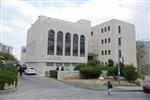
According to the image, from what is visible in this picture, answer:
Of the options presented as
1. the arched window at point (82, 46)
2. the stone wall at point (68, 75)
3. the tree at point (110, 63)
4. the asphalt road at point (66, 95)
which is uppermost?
the arched window at point (82, 46)

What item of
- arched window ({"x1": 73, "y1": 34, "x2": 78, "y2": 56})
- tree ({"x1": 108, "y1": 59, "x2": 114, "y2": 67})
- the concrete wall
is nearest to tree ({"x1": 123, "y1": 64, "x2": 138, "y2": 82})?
tree ({"x1": 108, "y1": 59, "x2": 114, "y2": 67})

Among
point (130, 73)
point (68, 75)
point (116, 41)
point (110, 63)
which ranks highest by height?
point (116, 41)

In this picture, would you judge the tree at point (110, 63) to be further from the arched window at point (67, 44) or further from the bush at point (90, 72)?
the bush at point (90, 72)

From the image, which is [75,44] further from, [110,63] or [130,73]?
[130,73]

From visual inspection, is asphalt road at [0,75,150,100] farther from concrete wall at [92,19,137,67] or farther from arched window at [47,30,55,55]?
concrete wall at [92,19,137,67]

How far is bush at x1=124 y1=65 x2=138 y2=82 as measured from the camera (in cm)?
3391

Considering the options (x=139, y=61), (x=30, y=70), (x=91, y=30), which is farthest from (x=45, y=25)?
(x=139, y=61)

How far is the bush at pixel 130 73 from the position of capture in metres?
33.9

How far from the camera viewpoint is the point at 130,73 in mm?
33906

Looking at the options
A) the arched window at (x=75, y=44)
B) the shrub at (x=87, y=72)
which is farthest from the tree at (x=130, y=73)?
the arched window at (x=75, y=44)

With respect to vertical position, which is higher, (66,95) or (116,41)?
(116,41)

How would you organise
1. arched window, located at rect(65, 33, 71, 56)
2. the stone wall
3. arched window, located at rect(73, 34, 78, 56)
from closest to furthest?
the stone wall → arched window, located at rect(65, 33, 71, 56) → arched window, located at rect(73, 34, 78, 56)

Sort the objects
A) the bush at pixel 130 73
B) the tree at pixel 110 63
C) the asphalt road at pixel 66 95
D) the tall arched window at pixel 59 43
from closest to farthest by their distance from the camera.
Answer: the asphalt road at pixel 66 95 < the bush at pixel 130 73 < the tree at pixel 110 63 < the tall arched window at pixel 59 43

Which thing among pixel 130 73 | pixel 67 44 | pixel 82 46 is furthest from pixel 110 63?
pixel 130 73
